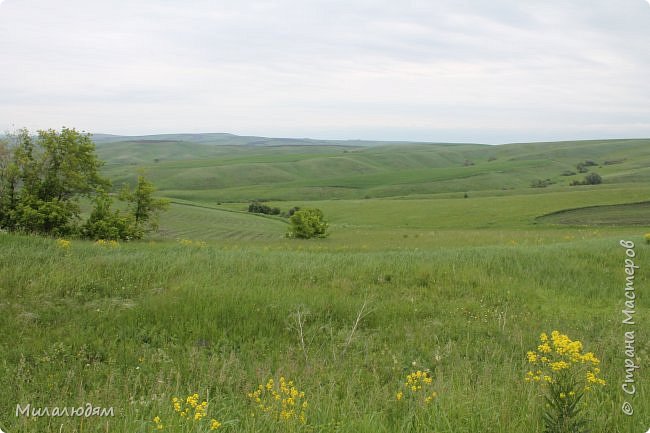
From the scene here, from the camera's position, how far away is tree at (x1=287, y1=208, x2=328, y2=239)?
151 ft

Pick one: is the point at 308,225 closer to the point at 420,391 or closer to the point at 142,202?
the point at 142,202

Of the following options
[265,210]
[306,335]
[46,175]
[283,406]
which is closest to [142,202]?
[46,175]

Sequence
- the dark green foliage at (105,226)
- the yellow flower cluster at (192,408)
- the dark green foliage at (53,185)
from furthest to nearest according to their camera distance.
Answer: the dark green foliage at (105,226) → the dark green foliage at (53,185) → the yellow flower cluster at (192,408)

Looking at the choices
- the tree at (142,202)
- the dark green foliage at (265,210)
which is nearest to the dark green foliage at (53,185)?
the tree at (142,202)

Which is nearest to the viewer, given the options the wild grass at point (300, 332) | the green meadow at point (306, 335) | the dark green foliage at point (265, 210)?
the green meadow at point (306, 335)

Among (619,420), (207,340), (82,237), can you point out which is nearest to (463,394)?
(619,420)

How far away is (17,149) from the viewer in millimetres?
32906

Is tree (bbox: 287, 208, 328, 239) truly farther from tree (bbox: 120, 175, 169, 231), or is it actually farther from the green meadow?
the green meadow

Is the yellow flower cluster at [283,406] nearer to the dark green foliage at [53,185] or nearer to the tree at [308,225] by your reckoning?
the dark green foliage at [53,185]

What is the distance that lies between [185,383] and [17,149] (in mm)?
35155

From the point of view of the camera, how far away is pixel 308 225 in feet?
152

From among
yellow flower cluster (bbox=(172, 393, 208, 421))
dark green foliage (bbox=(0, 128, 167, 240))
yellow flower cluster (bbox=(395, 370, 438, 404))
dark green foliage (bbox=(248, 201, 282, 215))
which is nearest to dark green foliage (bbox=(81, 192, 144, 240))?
dark green foliage (bbox=(0, 128, 167, 240))

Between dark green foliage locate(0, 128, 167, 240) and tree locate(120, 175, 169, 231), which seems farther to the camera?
tree locate(120, 175, 169, 231)

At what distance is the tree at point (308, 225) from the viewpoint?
4612cm
